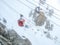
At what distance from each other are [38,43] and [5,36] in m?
0.44

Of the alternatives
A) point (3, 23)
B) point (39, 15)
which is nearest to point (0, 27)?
point (3, 23)

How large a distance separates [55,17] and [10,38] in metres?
0.65

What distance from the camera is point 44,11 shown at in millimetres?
2586

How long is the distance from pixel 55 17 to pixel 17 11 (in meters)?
0.51

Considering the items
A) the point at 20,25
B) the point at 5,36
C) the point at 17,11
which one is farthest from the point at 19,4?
the point at 5,36

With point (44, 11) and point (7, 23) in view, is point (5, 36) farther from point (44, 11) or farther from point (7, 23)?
point (44, 11)

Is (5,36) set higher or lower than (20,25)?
lower

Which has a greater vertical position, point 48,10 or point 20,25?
point 48,10

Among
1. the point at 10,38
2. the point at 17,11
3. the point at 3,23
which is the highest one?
the point at 17,11

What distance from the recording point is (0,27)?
8.25ft

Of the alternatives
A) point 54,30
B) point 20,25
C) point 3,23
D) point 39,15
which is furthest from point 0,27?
point 54,30

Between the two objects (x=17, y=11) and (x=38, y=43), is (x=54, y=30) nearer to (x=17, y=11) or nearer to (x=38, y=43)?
(x=38, y=43)

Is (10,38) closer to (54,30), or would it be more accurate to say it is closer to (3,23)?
(3,23)

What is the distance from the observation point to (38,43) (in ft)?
8.52
